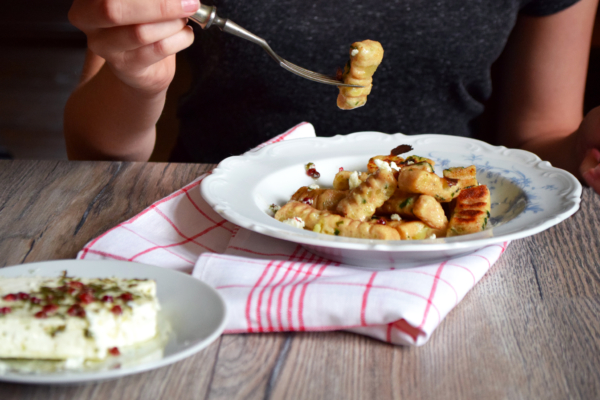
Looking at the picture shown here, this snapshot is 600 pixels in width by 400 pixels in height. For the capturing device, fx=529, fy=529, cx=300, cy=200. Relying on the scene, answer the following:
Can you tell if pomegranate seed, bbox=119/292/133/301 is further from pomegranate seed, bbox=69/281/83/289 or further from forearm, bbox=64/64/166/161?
forearm, bbox=64/64/166/161

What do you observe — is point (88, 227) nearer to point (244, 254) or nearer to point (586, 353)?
point (244, 254)

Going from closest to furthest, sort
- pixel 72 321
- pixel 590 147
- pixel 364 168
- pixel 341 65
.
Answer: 1. pixel 72 321
2. pixel 364 168
3. pixel 590 147
4. pixel 341 65

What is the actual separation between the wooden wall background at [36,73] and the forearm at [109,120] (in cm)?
228

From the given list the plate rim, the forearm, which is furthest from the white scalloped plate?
the forearm

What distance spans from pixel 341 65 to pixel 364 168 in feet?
2.16

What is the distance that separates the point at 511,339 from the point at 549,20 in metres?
1.47

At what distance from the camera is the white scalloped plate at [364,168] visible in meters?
0.75

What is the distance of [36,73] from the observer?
416cm

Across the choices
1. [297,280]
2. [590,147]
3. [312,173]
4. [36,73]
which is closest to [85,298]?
[297,280]

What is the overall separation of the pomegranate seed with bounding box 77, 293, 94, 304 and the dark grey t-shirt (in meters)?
1.26

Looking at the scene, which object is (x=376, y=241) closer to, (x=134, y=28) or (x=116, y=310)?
(x=116, y=310)

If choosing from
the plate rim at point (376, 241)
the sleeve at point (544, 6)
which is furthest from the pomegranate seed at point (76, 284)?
the sleeve at point (544, 6)

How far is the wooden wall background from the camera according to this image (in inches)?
150

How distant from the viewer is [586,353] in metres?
0.65
